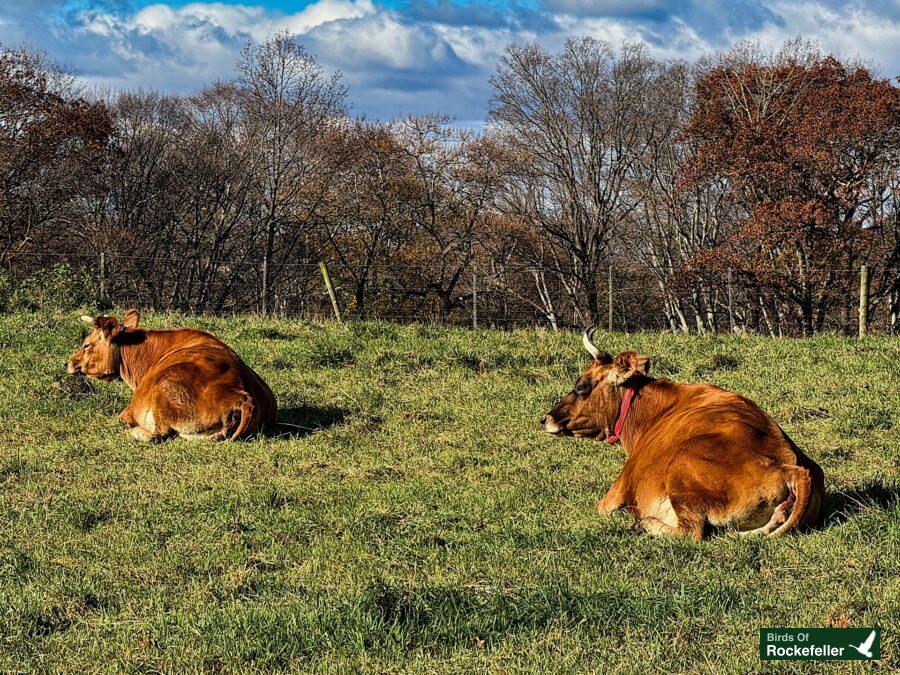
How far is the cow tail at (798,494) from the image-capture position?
4.79m

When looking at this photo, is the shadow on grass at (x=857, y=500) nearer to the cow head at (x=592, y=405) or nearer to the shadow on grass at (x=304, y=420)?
the cow head at (x=592, y=405)

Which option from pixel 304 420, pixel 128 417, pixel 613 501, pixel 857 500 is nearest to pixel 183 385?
pixel 128 417

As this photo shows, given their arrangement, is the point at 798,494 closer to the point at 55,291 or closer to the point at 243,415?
the point at 243,415

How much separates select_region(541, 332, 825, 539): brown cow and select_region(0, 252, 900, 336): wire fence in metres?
15.5

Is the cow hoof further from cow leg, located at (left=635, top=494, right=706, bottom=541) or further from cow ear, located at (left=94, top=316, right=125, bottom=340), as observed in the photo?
cow leg, located at (left=635, top=494, right=706, bottom=541)

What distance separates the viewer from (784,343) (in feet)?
38.8

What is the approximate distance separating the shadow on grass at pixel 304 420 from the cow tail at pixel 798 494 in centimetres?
459

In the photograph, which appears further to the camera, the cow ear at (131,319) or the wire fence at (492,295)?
the wire fence at (492,295)

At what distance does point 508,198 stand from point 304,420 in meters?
23.9

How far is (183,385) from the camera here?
8.09 metres

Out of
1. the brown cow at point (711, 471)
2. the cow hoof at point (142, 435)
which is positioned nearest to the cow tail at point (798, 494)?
the brown cow at point (711, 471)

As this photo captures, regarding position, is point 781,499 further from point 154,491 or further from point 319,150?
point 319,150

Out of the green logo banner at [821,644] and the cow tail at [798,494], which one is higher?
the cow tail at [798,494]

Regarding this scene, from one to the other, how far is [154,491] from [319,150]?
88.2ft
